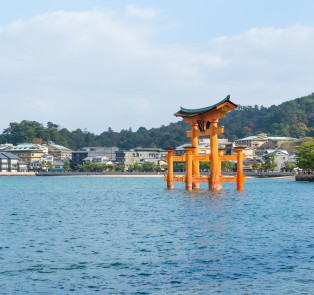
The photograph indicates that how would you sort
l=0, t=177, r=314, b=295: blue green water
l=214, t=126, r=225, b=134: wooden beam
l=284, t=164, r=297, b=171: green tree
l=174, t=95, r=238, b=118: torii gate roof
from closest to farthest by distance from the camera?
l=0, t=177, r=314, b=295: blue green water → l=174, t=95, r=238, b=118: torii gate roof → l=214, t=126, r=225, b=134: wooden beam → l=284, t=164, r=297, b=171: green tree

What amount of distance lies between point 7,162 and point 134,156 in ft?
138

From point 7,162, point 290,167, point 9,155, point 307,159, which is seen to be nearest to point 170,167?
point 307,159

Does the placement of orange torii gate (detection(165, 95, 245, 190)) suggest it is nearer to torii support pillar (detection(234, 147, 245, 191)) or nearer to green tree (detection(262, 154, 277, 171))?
torii support pillar (detection(234, 147, 245, 191))

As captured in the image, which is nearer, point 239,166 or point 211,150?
point 211,150

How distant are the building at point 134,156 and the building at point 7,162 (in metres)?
34.2

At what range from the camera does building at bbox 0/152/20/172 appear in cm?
18688

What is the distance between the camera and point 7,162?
616ft

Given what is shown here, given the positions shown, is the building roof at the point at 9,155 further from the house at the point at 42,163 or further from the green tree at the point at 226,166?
the green tree at the point at 226,166

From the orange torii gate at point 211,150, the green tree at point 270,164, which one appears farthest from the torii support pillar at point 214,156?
the green tree at point 270,164

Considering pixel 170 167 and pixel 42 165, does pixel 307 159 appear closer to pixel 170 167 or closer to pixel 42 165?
pixel 170 167

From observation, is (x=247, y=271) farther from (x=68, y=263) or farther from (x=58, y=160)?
(x=58, y=160)

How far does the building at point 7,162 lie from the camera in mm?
186875

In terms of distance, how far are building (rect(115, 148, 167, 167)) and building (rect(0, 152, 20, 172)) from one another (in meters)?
34.2

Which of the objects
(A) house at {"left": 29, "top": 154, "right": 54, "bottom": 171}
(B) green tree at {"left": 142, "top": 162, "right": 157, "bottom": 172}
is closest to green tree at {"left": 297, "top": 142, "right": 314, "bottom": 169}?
(B) green tree at {"left": 142, "top": 162, "right": 157, "bottom": 172}
